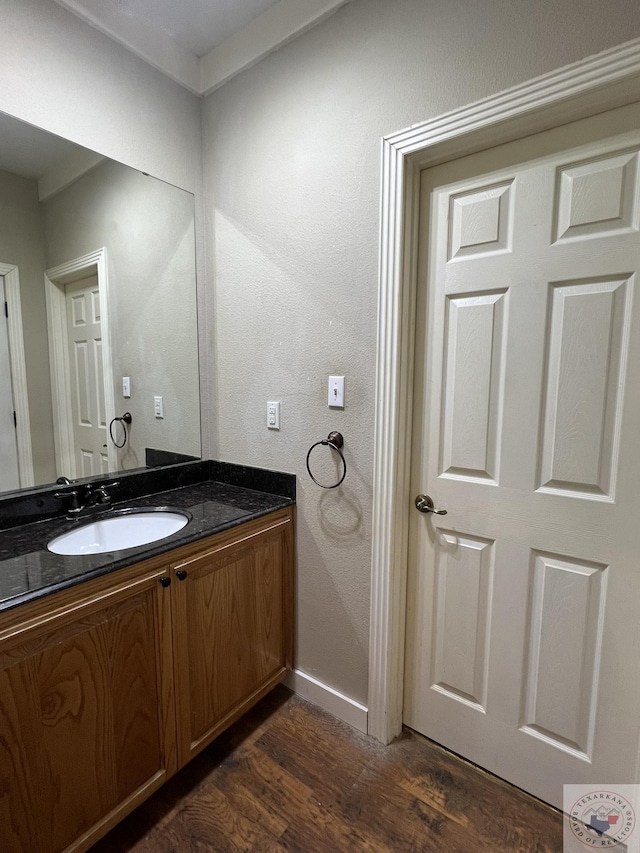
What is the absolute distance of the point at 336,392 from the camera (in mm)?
1455

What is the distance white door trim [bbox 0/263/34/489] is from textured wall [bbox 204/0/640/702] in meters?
0.71

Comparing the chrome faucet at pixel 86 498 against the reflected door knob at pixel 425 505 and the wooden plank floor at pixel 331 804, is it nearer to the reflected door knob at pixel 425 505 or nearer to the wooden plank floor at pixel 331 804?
the wooden plank floor at pixel 331 804

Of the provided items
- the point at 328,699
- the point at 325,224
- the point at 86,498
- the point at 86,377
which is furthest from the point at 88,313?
the point at 328,699

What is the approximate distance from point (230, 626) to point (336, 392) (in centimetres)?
91

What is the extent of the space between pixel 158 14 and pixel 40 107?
0.58 meters

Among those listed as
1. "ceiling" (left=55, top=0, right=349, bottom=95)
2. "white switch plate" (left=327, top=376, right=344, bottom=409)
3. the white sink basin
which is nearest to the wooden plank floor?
the white sink basin

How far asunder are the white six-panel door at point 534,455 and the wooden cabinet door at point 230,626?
55 cm

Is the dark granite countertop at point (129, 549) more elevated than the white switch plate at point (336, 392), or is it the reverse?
the white switch plate at point (336, 392)

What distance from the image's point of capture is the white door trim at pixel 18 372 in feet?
4.33

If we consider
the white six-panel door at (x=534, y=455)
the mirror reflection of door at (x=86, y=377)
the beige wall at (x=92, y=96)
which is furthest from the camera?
the mirror reflection of door at (x=86, y=377)

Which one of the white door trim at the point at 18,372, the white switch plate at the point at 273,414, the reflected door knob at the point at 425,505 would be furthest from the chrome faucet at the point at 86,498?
the reflected door knob at the point at 425,505

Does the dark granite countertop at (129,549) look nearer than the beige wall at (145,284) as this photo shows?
Yes

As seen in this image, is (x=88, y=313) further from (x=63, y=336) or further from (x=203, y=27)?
(x=203, y=27)

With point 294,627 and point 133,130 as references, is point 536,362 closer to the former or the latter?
point 294,627
